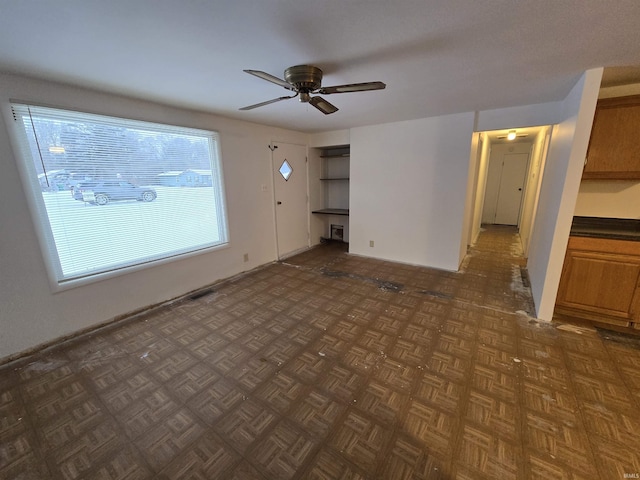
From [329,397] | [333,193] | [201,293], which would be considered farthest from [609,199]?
[201,293]

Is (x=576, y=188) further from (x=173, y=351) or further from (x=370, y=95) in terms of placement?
(x=173, y=351)

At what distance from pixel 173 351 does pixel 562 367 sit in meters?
3.14

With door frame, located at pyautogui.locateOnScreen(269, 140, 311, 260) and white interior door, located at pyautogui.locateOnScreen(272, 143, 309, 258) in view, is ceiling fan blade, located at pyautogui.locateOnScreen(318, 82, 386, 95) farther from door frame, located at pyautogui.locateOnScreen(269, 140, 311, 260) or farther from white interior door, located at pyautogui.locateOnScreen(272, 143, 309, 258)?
white interior door, located at pyautogui.locateOnScreen(272, 143, 309, 258)

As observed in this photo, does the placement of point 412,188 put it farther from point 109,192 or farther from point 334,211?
point 109,192

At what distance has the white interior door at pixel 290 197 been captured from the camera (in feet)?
14.5

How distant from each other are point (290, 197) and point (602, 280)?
164 inches

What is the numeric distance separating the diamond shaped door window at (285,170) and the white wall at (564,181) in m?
3.67

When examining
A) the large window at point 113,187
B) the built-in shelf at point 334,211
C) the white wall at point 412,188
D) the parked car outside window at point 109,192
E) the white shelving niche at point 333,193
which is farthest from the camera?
the white shelving niche at point 333,193

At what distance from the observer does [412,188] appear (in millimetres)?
3973

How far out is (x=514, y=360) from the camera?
1998mm

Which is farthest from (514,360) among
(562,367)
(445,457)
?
(445,457)

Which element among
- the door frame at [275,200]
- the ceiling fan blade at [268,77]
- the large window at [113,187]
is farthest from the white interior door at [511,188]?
the large window at [113,187]

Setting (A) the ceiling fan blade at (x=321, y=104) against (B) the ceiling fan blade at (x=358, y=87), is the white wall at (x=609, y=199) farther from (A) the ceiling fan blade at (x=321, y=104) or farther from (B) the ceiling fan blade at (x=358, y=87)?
(A) the ceiling fan blade at (x=321, y=104)

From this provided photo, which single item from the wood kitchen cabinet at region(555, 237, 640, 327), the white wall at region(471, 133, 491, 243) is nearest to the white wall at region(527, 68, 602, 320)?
the wood kitchen cabinet at region(555, 237, 640, 327)
